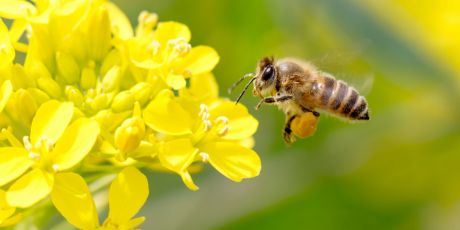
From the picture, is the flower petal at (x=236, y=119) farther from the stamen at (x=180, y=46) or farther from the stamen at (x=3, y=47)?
the stamen at (x=3, y=47)

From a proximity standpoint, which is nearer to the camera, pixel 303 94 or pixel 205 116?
pixel 205 116

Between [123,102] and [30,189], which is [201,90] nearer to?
[123,102]

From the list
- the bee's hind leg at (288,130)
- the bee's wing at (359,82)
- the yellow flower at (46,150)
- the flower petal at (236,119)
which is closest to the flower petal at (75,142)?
the yellow flower at (46,150)

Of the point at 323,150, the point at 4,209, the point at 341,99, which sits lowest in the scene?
the point at 323,150

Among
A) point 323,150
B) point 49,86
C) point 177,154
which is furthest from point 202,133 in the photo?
point 323,150

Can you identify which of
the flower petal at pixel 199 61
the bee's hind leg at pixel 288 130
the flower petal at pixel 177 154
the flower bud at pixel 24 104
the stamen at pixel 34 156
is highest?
the flower petal at pixel 199 61

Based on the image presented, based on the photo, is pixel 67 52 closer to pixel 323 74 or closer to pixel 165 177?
pixel 323 74
